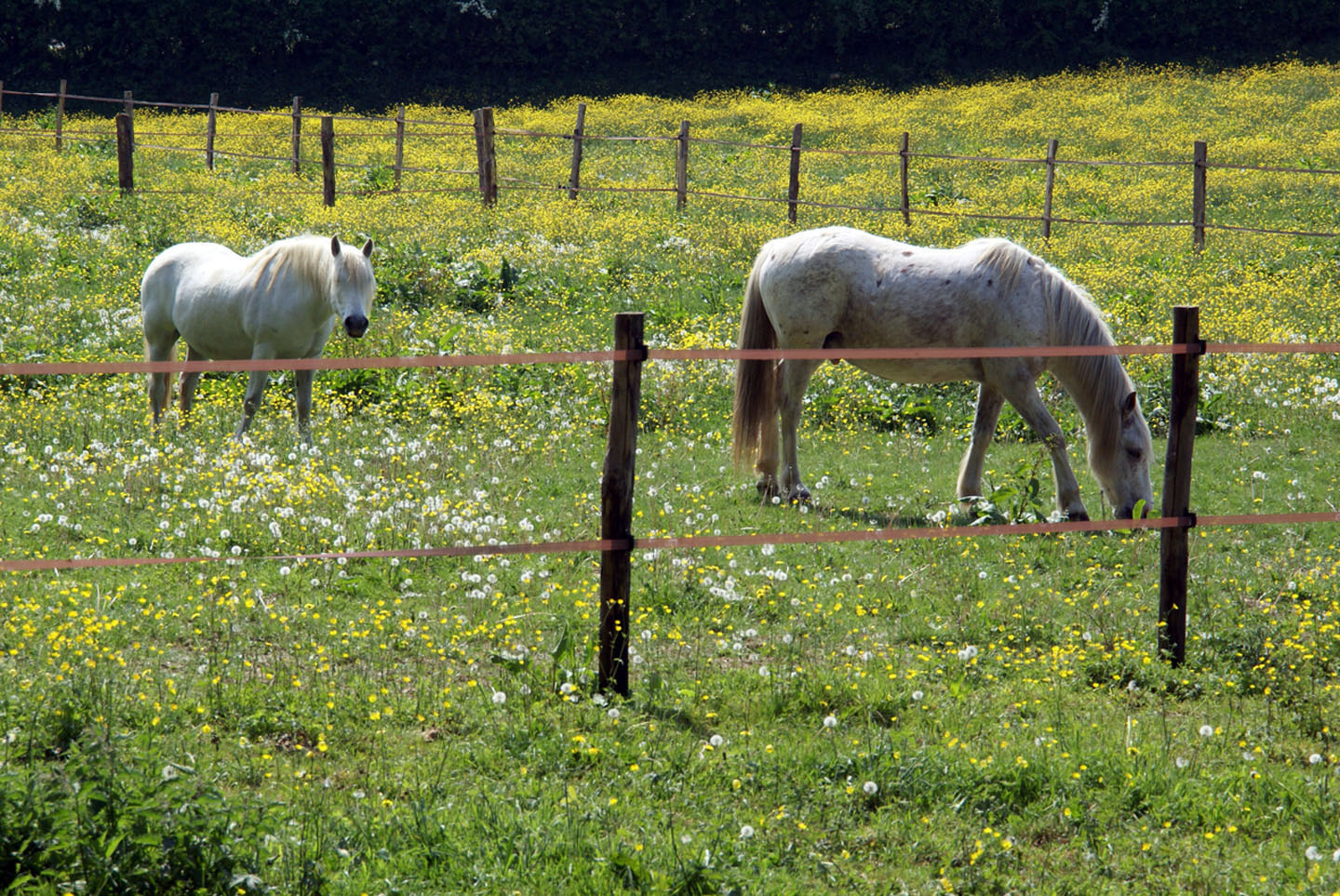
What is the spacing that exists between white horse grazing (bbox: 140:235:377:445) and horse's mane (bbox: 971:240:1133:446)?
485 cm

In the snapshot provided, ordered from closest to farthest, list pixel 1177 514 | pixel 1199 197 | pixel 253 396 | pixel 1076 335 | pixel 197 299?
pixel 1177 514 → pixel 1076 335 → pixel 253 396 → pixel 197 299 → pixel 1199 197

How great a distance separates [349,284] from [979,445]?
16.5ft

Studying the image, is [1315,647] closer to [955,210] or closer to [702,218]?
[702,218]

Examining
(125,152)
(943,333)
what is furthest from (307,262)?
(125,152)

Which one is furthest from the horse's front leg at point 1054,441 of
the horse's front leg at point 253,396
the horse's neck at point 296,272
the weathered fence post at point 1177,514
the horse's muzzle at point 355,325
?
the horse's front leg at point 253,396

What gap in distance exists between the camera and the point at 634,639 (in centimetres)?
580

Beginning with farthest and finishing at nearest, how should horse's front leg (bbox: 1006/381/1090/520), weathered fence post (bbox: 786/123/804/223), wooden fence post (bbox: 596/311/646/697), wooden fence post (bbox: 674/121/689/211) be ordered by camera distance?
wooden fence post (bbox: 674/121/689/211)
weathered fence post (bbox: 786/123/804/223)
horse's front leg (bbox: 1006/381/1090/520)
wooden fence post (bbox: 596/311/646/697)

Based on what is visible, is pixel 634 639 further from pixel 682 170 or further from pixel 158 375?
pixel 682 170

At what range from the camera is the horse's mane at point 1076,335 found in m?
7.85

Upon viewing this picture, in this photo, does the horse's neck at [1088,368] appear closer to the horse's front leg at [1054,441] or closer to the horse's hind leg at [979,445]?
the horse's front leg at [1054,441]

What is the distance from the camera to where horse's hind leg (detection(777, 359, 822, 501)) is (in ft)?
28.7

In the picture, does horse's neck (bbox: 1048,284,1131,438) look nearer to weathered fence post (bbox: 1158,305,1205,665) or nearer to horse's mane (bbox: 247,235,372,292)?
weathered fence post (bbox: 1158,305,1205,665)

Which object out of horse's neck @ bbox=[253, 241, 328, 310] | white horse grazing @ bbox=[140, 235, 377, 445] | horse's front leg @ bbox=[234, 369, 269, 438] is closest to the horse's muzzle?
white horse grazing @ bbox=[140, 235, 377, 445]

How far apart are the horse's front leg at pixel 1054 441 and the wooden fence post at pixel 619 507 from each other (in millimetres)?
4212
